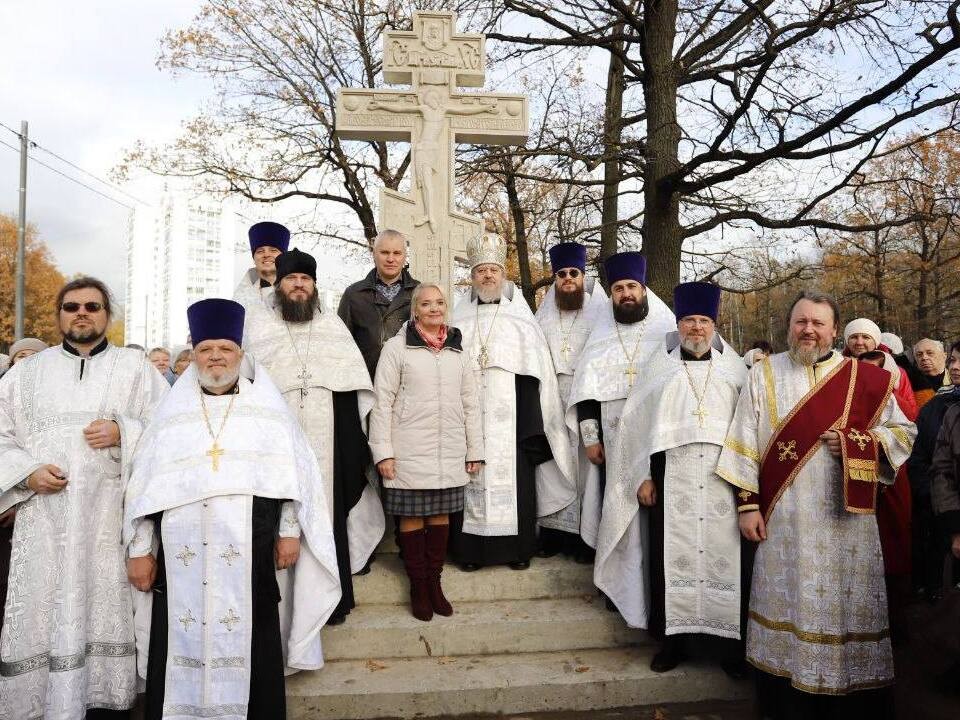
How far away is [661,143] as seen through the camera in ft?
28.8

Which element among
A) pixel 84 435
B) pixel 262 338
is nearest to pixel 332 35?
pixel 262 338

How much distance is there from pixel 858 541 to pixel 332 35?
13692 millimetres

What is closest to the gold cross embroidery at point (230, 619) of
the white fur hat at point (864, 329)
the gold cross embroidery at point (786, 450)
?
the gold cross embroidery at point (786, 450)

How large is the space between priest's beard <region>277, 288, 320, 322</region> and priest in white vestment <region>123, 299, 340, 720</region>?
799mm

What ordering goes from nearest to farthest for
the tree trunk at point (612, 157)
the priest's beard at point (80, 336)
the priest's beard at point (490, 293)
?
1. the priest's beard at point (80, 336)
2. the priest's beard at point (490, 293)
3. the tree trunk at point (612, 157)

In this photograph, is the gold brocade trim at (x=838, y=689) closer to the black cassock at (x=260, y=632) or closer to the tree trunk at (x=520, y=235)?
the black cassock at (x=260, y=632)

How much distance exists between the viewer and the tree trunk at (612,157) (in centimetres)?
959

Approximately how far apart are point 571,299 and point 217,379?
2.73m

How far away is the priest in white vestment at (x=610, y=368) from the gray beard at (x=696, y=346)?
43cm

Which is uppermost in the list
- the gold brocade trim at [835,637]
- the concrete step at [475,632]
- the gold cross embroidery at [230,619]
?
the gold cross embroidery at [230,619]

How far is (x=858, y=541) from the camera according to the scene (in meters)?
3.54

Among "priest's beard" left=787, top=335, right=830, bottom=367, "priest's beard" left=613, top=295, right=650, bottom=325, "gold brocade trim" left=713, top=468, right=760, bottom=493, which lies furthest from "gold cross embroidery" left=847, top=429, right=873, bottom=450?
"priest's beard" left=613, top=295, right=650, bottom=325

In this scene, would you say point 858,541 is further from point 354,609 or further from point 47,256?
point 47,256

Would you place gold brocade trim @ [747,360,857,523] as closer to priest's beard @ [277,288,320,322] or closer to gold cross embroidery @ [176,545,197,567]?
priest's beard @ [277,288,320,322]
